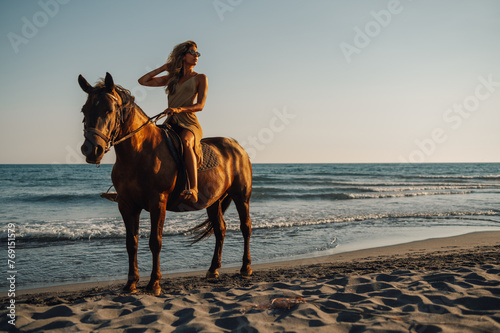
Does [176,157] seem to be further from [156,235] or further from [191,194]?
[156,235]

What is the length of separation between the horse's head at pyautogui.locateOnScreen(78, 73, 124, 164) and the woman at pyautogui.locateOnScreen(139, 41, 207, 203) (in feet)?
2.87

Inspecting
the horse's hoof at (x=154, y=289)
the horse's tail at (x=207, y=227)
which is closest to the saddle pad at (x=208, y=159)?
the horse's tail at (x=207, y=227)

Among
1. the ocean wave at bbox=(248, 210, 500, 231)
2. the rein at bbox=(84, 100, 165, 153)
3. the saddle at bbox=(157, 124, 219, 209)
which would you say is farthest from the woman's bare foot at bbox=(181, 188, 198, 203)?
the ocean wave at bbox=(248, 210, 500, 231)

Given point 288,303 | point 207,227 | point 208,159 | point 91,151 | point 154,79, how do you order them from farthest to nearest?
point 207,227, point 208,159, point 154,79, point 288,303, point 91,151

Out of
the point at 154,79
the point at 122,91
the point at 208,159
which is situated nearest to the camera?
the point at 122,91

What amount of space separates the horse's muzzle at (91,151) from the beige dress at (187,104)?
129 cm

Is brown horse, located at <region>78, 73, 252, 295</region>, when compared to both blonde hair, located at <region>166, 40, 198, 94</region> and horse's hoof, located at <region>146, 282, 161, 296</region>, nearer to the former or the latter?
horse's hoof, located at <region>146, 282, 161, 296</region>

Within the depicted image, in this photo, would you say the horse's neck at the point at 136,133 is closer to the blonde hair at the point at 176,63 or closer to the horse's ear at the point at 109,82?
the horse's ear at the point at 109,82

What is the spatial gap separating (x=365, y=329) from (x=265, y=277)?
243cm

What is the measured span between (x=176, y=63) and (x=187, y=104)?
0.52 metres

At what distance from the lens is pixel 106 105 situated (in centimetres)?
337

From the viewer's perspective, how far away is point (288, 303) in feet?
10.6

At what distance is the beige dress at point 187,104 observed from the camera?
169 inches

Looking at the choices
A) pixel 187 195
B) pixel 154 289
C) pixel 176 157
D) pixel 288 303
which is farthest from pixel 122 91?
pixel 288 303
